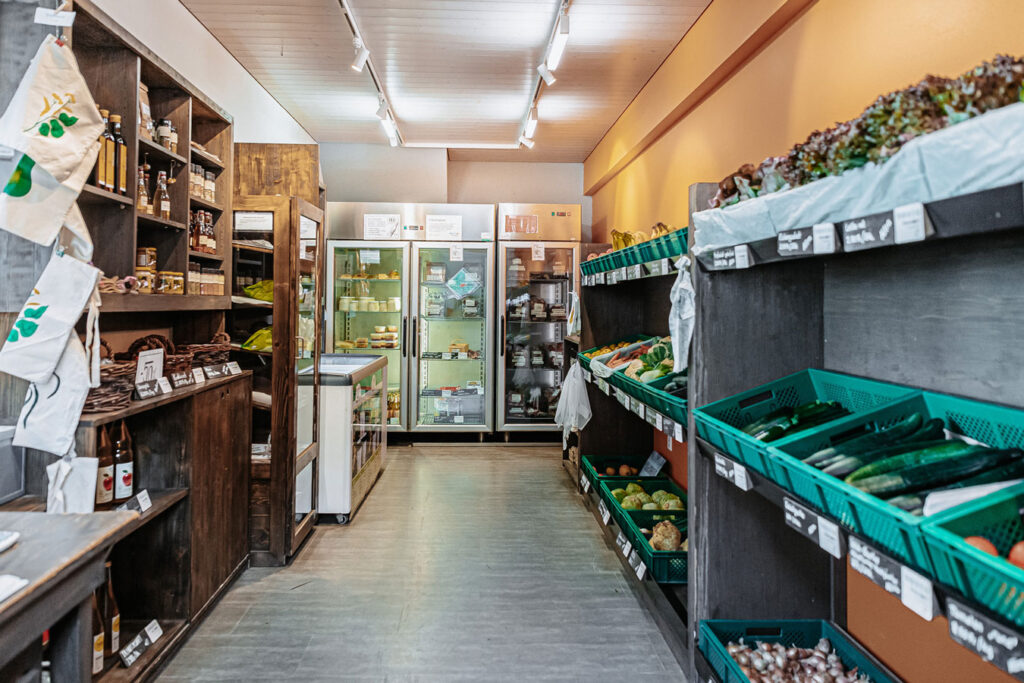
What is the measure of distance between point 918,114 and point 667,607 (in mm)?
2210

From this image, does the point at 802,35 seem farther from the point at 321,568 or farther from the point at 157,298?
the point at 321,568

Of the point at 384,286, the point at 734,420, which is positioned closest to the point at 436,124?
the point at 384,286

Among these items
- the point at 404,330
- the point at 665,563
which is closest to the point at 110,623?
the point at 665,563

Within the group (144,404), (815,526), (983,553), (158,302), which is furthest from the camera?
(158,302)

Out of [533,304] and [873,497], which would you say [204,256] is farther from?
[533,304]

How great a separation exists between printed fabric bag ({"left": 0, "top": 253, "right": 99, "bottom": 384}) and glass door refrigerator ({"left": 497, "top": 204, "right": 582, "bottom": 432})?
191 inches

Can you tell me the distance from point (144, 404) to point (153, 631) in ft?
3.21

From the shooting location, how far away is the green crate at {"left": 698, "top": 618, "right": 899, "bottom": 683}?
1.97 metres

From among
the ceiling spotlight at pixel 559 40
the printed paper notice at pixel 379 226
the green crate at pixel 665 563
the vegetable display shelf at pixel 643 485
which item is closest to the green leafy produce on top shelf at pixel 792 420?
the green crate at pixel 665 563

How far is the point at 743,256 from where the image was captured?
6.06 ft

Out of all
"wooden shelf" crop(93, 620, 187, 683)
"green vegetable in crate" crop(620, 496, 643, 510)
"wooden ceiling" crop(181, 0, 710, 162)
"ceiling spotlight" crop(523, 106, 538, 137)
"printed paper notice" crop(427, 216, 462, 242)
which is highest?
"wooden ceiling" crop(181, 0, 710, 162)

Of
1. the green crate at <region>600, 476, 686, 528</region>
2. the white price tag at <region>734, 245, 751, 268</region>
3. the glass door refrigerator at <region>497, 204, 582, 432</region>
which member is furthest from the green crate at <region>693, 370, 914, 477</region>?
the glass door refrigerator at <region>497, 204, 582, 432</region>

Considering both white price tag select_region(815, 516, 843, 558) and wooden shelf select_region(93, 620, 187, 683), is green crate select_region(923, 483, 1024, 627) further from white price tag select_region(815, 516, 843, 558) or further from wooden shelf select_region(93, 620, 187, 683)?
wooden shelf select_region(93, 620, 187, 683)

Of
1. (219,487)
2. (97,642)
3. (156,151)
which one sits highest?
(156,151)
